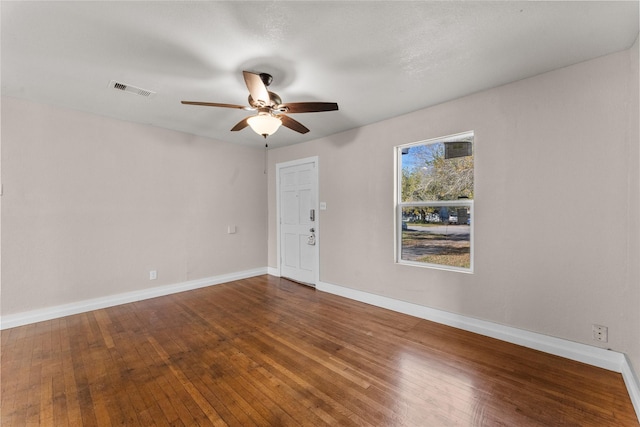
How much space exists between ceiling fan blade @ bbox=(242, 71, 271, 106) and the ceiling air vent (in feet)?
4.57

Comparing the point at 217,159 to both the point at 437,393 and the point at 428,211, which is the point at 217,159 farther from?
the point at 437,393

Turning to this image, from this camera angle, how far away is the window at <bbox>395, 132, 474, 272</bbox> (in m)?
2.97

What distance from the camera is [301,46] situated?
204cm

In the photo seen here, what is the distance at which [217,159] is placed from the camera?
4684 millimetres

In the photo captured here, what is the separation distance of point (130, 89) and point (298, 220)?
2957 mm

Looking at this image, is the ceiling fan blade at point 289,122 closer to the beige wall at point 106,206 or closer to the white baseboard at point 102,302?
the beige wall at point 106,206

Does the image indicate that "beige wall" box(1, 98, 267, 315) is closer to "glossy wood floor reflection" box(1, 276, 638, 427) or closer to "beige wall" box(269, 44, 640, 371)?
"glossy wood floor reflection" box(1, 276, 638, 427)

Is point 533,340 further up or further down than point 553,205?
further down

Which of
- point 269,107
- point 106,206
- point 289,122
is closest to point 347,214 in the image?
point 289,122

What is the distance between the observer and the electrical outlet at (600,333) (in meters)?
2.16

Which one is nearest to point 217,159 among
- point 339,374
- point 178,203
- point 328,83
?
point 178,203

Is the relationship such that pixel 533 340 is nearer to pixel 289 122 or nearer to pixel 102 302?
pixel 289 122

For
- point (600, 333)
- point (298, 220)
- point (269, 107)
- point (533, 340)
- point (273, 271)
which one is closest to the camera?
point (600, 333)

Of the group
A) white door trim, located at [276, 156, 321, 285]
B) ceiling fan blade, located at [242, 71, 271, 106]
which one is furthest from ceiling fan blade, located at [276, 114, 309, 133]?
white door trim, located at [276, 156, 321, 285]
